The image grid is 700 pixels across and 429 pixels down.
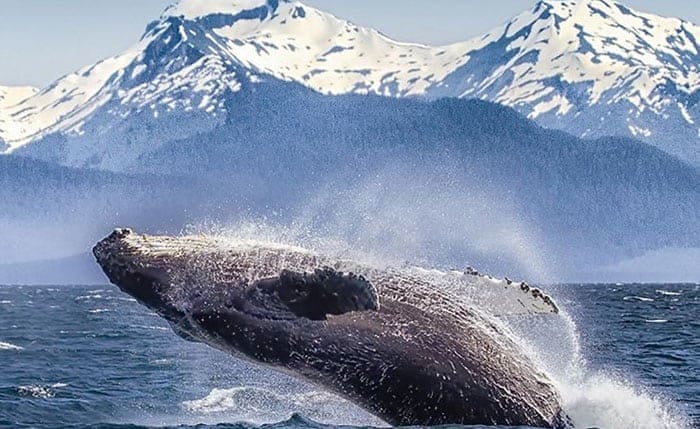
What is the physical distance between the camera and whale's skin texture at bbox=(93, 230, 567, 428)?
10266mm

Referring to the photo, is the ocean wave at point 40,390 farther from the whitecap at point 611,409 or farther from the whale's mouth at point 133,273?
the whitecap at point 611,409

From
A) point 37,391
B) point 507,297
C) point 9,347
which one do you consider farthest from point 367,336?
point 9,347

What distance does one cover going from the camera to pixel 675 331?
3597 centimetres

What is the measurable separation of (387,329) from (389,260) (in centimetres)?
101

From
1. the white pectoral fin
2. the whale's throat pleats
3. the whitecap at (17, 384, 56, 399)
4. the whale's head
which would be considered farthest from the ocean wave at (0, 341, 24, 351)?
the whale's throat pleats

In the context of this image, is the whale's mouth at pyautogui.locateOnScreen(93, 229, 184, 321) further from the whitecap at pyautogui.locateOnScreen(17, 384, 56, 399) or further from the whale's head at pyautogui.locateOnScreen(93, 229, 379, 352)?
the whitecap at pyautogui.locateOnScreen(17, 384, 56, 399)

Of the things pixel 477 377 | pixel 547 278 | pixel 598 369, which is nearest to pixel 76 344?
pixel 598 369

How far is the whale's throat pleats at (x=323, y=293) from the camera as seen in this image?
9562 mm

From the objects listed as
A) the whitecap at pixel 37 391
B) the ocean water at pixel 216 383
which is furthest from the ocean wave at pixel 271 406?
the whitecap at pixel 37 391

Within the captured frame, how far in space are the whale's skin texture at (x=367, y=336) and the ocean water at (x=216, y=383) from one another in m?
0.84

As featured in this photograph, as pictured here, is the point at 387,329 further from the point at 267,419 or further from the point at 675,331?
the point at 675,331

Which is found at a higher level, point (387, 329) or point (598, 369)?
point (387, 329)

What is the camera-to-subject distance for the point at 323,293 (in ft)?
31.8

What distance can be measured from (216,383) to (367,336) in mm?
10256
